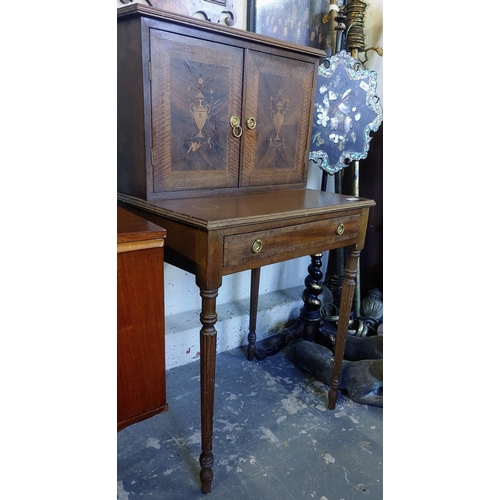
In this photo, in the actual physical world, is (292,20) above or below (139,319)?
above

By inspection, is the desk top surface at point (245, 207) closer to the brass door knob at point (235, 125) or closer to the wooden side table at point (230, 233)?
the wooden side table at point (230, 233)

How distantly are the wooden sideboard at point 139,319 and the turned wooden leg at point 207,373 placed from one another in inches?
8.4

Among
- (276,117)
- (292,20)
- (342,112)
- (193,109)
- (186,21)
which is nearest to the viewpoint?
(186,21)

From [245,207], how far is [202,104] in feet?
1.28

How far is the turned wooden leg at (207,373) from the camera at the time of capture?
3.87ft

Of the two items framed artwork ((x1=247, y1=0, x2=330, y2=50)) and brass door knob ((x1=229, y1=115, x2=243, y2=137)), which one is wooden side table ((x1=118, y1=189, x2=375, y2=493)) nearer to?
brass door knob ((x1=229, y1=115, x2=243, y2=137))

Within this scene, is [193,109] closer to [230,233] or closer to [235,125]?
[235,125]

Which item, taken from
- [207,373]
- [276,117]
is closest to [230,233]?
[207,373]

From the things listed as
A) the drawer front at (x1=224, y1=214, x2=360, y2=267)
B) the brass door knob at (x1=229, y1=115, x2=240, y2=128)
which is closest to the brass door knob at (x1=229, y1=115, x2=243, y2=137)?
the brass door knob at (x1=229, y1=115, x2=240, y2=128)

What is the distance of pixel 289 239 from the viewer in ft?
4.28

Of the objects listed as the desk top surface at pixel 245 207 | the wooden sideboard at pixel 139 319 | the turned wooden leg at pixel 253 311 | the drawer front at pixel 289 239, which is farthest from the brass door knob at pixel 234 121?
the turned wooden leg at pixel 253 311
